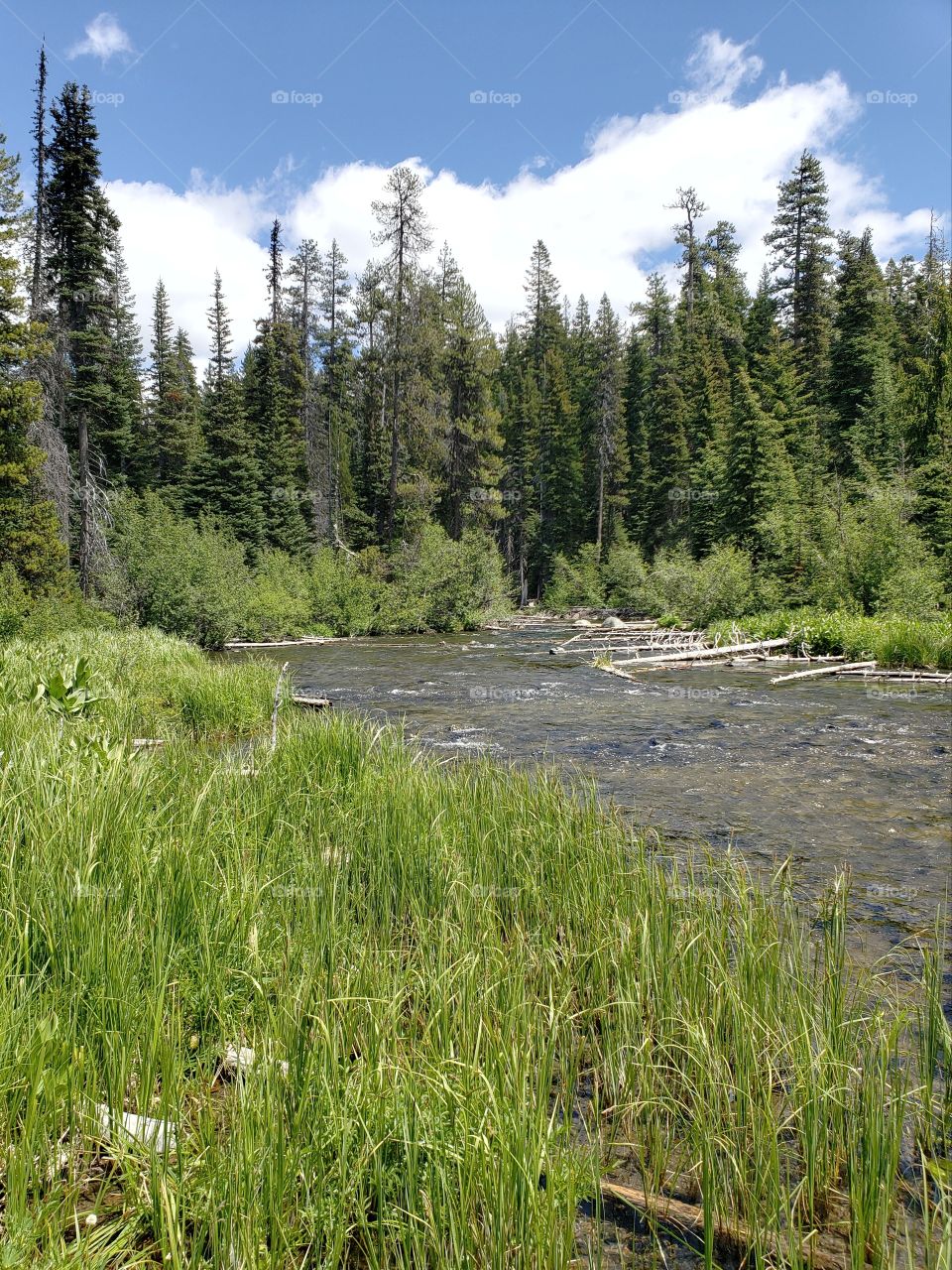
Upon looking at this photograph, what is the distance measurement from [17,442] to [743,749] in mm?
19272

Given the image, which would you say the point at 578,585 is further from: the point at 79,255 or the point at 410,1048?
the point at 410,1048

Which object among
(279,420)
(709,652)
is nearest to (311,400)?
(279,420)

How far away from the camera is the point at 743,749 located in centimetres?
974

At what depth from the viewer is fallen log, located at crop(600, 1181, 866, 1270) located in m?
2.09

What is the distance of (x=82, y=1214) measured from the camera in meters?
1.89

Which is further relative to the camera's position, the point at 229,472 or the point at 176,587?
the point at 229,472

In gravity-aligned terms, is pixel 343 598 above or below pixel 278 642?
above

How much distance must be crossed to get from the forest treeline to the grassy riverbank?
17957 mm

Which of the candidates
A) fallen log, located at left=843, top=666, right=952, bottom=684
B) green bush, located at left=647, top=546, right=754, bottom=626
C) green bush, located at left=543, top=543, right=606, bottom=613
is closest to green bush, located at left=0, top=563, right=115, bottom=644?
fallen log, located at left=843, top=666, right=952, bottom=684

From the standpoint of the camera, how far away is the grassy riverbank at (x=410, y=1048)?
1.94 metres

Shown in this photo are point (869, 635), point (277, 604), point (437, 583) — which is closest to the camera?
point (869, 635)

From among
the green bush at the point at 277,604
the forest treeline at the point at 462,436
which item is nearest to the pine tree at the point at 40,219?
the forest treeline at the point at 462,436

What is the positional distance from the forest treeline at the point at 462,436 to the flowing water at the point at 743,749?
831 cm

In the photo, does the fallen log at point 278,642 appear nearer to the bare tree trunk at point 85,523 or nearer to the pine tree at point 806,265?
the bare tree trunk at point 85,523
